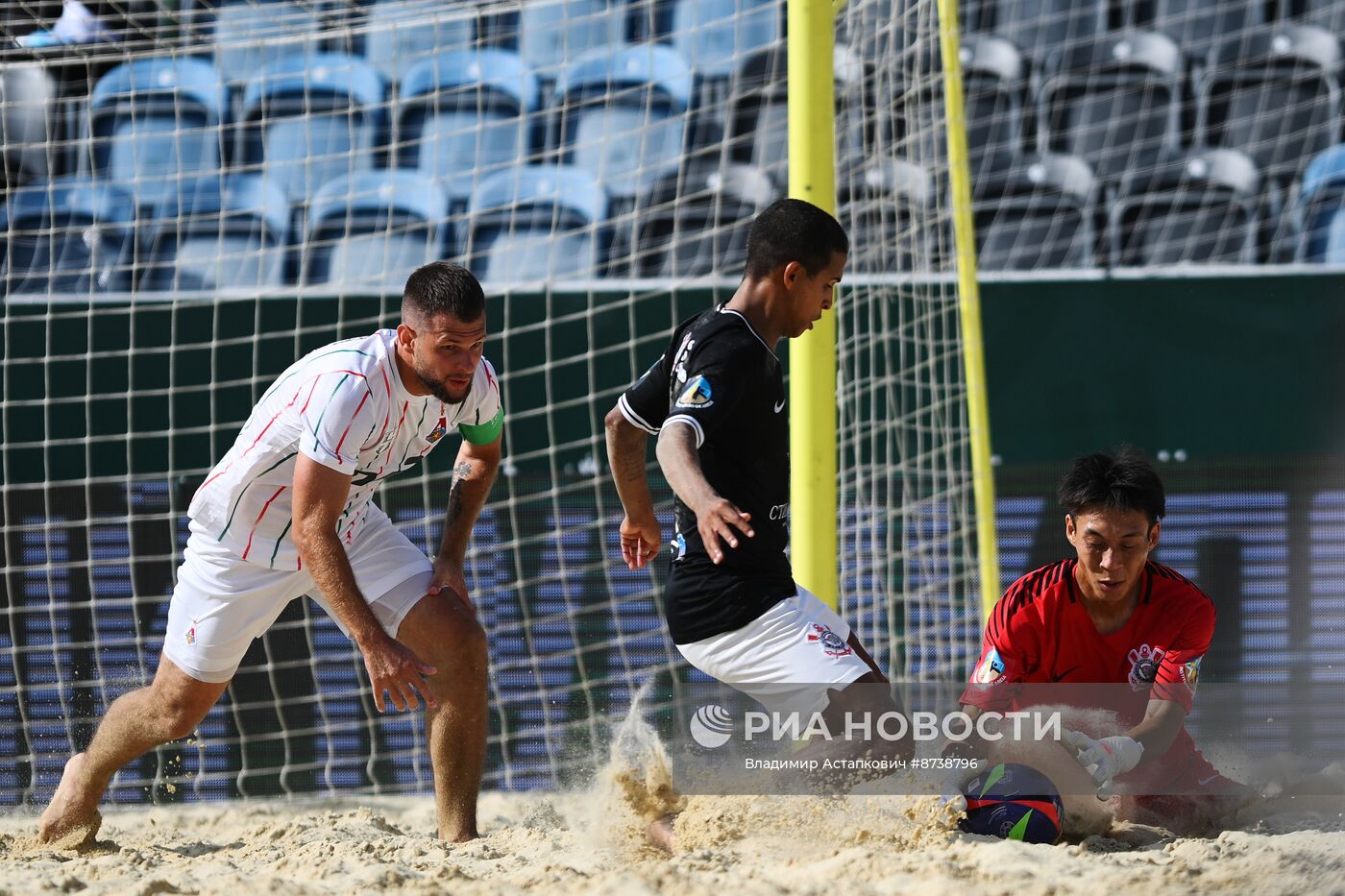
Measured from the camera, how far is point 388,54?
371 inches

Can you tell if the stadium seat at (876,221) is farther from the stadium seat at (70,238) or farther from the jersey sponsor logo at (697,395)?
the stadium seat at (70,238)

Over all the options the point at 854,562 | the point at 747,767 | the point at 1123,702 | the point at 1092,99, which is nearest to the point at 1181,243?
the point at 1092,99

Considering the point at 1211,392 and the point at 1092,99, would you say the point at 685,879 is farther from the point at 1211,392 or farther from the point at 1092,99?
the point at 1092,99

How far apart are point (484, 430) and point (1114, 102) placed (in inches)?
262

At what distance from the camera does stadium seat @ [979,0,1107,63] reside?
9344 mm

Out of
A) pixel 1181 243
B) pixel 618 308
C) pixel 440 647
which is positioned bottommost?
pixel 440 647

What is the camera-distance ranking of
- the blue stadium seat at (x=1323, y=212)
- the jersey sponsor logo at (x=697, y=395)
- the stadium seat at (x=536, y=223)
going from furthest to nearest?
1. the blue stadium seat at (x=1323, y=212)
2. the stadium seat at (x=536, y=223)
3. the jersey sponsor logo at (x=697, y=395)

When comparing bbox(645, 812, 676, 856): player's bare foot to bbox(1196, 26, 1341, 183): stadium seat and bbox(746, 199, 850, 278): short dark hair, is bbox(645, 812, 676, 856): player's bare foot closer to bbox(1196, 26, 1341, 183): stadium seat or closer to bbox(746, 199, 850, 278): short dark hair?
bbox(746, 199, 850, 278): short dark hair

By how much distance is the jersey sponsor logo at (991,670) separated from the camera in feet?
11.0

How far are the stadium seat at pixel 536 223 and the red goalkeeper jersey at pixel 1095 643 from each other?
13.3ft

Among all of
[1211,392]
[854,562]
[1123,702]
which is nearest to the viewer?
[1123,702]

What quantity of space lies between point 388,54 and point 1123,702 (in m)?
7.64

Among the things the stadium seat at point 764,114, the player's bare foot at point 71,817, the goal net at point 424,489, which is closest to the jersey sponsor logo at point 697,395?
the player's bare foot at point 71,817

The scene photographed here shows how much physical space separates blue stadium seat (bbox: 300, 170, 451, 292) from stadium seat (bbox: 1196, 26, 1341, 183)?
4.96m
